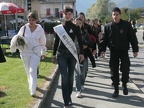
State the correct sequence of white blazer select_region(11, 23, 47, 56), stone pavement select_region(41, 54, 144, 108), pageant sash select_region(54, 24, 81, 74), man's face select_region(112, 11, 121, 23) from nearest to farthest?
1. pageant sash select_region(54, 24, 81, 74)
2. stone pavement select_region(41, 54, 144, 108)
3. man's face select_region(112, 11, 121, 23)
4. white blazer select_region(11, 23, 47, 56)

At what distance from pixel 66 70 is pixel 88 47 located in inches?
74.0

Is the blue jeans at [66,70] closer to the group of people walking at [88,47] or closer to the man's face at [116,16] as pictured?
the group of people walking at [88,47]

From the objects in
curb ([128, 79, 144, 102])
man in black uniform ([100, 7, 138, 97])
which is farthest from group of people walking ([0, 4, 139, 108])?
curb ([128, 79, 144, 102])

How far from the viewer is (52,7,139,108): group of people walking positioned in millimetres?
6641

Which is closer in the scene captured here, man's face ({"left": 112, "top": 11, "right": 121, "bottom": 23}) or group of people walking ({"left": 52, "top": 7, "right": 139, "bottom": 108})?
group of people walking ({"left": 52, "top": 7, "right": 139, "bottom": 108})

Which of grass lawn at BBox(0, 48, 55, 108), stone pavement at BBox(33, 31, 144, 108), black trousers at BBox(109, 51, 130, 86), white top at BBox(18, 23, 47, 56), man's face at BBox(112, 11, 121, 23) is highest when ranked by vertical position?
man's face at BBox(112, 11, 121, 23)

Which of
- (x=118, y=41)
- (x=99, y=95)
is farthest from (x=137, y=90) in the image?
(x=118, y=41)

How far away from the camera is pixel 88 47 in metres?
Result: 8.41

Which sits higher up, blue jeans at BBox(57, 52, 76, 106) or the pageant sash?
the pageant sash

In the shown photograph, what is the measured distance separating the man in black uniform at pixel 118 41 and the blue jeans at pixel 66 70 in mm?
1209

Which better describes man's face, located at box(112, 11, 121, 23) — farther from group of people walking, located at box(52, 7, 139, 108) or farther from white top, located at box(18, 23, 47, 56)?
white top, located at box(18, 23, 47, 56)

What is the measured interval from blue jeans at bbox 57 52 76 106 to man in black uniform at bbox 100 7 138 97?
1.21 metres

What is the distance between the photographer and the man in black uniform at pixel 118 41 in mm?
7359

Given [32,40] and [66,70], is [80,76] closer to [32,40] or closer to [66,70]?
[32,40]
